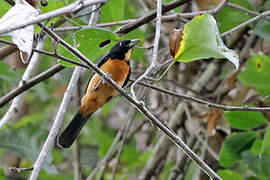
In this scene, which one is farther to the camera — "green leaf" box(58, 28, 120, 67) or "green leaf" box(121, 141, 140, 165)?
"green leaf" box(121, 141, 140, 165)

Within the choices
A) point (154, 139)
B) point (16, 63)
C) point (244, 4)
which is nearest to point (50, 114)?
point (16, 63)

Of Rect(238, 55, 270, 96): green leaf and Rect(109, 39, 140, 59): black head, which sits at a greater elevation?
Rect(109, 39, 140, 59): black head

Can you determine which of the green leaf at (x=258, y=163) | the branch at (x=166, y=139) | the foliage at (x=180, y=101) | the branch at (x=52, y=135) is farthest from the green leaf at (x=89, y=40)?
the branch at (x=166, y=139)

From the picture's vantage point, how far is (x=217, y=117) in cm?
289

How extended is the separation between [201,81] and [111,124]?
1.19m

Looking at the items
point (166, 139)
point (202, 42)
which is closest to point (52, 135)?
point (202, 42)

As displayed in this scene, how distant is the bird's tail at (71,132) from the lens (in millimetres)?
2344

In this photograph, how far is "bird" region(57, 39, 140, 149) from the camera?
246 cm

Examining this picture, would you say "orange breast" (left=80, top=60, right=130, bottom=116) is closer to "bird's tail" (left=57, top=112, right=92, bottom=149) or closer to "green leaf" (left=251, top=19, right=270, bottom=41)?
"bird's tail" (left=57, top=112, right=92, bottom=149)

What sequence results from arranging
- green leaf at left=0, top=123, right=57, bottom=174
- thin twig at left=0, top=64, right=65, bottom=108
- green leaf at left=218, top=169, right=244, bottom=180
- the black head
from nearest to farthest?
1. thin twig at left=0, top=64, right=65, bottom=108
2. green leaf at left=218, top=169, right=244, bottom=180
3. the black head
4. green leaf at left=0, top=123, right=57, bottom=174

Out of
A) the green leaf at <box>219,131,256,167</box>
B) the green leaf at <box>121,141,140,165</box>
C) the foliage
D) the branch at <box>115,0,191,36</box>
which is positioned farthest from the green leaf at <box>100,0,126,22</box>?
the green leaf at <box>121,141,140,165</box>

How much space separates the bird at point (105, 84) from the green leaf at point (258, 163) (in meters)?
0.77

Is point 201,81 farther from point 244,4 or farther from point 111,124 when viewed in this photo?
point 111,124

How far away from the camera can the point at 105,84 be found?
2.50 m
